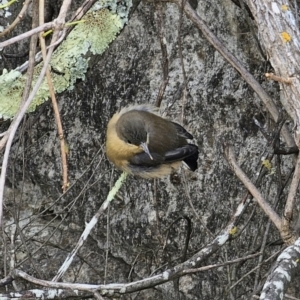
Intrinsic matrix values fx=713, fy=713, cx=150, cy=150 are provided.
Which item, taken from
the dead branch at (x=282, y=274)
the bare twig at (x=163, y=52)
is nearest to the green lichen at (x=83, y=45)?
the bare twig at (x=163, y=52)

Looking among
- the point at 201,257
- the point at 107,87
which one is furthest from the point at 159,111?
the point at 201,257

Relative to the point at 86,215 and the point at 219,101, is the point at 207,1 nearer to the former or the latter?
the point at 219,101

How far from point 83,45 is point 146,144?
34.4 inches

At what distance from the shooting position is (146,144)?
10.8 ft

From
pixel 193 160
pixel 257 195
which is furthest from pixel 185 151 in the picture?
pixel 257 195

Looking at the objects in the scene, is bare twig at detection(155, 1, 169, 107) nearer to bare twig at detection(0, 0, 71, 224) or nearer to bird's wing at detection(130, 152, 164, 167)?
bird's wing at detection(130, 152, 164, 167)

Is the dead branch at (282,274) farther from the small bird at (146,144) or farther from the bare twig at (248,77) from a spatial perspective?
the small bird at (146,144)

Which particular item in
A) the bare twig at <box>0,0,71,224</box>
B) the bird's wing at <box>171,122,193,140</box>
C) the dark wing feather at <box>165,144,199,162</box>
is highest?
the bare twig at <box>0,0,71,224</box>

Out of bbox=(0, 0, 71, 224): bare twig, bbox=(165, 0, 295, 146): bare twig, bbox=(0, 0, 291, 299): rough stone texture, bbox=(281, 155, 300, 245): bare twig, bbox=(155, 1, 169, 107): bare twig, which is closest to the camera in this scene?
bbox=(0, 0, 71, 224): bare twig

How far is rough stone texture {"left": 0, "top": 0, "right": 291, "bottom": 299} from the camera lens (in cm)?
305

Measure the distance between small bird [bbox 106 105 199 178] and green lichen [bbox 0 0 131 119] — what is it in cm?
60

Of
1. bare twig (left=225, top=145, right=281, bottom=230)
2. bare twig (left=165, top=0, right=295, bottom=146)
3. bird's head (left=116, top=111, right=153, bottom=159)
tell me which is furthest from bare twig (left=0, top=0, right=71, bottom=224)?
bird's head (left=116, top=111, right=153, bottom=159)

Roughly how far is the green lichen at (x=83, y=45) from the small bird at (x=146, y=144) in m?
0.60

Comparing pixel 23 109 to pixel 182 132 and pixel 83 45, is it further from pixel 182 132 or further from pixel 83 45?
pixel 182 132
